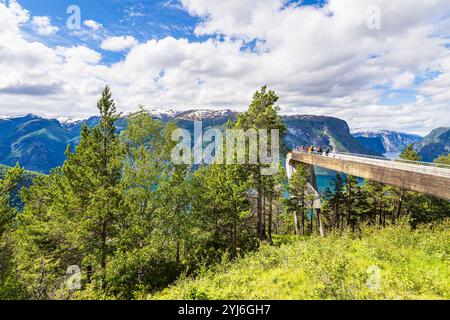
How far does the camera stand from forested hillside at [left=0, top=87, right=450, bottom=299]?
10406mm

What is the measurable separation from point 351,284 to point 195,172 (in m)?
16.1

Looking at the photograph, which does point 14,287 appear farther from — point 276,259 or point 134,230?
point 276,259

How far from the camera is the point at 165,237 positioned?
62.6ft

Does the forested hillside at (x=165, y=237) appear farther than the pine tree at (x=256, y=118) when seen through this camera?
No

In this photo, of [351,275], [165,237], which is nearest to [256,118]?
[165,237]

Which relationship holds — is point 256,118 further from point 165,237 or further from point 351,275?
point 351,275

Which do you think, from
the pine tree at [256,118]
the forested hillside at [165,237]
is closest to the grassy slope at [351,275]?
the forested hillside at [165,237]

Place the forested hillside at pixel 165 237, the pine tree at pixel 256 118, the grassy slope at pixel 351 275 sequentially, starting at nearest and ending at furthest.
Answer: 1. the grassy slope at pixel 351 275
2. the forested hillside at pixel 165 237
3. the pine tree at pixel 256 118

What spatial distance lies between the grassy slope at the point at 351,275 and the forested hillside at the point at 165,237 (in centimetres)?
6

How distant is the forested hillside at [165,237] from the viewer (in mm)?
10406

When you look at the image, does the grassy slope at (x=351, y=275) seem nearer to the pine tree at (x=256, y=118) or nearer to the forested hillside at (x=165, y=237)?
the forested hillside at (x=165, y=237)

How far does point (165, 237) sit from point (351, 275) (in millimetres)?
13642

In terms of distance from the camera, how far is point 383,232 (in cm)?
1630
